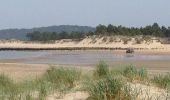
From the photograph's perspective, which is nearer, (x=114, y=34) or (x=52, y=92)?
(x=52, y=92)

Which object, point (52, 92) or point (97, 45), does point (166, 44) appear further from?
point (52, 92)

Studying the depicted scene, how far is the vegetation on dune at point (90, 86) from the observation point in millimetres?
9133

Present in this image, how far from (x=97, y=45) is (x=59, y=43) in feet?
46.5

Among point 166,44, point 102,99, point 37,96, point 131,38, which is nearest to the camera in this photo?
point 102,99

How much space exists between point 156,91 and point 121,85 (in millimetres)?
1695

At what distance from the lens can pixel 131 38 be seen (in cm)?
7512

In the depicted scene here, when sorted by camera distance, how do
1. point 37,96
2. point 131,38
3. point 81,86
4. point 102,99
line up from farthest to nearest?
point 131,38
point 81,86
point 37,96
point 102,99

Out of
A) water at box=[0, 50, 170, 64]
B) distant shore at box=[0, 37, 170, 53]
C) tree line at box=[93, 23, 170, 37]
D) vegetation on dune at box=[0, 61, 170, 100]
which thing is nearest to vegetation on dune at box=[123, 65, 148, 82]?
vegetation on dune at box=[0, 61, 170, 100]

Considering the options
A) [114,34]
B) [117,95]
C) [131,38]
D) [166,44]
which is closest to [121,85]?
[117,95]

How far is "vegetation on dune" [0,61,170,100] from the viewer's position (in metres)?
9.13

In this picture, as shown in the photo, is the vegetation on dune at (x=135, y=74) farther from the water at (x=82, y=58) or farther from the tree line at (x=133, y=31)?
the tree line at (x=133, y=31)

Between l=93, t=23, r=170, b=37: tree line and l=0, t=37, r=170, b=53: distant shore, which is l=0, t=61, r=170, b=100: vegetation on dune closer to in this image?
l=0, t=37, r=170, b=53: distant shore

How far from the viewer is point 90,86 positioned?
9898 mm

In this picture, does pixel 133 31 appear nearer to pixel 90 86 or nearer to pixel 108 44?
pixel 108 44
